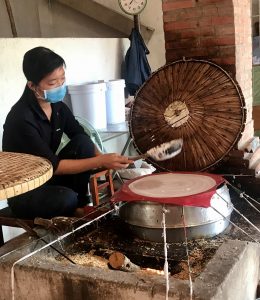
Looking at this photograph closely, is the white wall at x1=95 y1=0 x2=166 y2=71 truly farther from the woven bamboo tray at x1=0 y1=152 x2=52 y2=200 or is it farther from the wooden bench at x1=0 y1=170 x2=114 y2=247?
the woven bamboo tray at x1=0 y1=152 x2=52 y2=200

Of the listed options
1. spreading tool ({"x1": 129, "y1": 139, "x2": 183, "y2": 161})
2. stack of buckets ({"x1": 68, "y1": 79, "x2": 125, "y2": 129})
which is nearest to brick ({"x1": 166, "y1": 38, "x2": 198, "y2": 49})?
spreading tool ({"x1": 129, "y1": 139, "x2": 183, "y2": 161})

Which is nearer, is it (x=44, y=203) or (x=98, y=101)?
(x=44, y=203)

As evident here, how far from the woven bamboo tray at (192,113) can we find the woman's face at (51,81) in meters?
0.73

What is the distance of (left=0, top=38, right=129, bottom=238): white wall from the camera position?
3.60m

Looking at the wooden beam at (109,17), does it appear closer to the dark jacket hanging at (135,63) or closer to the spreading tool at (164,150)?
the dark jacket hanging at (135,63)

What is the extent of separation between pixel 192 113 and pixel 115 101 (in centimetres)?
188

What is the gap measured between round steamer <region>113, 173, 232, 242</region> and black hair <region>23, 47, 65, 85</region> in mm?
800

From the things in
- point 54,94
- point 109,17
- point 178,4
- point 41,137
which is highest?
point 109,17

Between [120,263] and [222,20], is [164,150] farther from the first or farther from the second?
[222,20]

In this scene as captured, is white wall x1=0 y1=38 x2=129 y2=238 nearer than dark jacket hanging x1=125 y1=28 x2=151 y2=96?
Yes

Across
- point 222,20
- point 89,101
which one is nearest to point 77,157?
point 222,20

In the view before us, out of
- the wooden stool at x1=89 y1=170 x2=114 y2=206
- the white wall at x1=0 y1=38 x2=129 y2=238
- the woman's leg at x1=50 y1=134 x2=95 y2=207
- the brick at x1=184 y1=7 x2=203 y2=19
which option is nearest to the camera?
the wooden stool at x1=89 y1=170 x2=114 y2=206

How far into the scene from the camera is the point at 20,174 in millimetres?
1552

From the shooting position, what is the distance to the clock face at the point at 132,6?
514 centimetres
